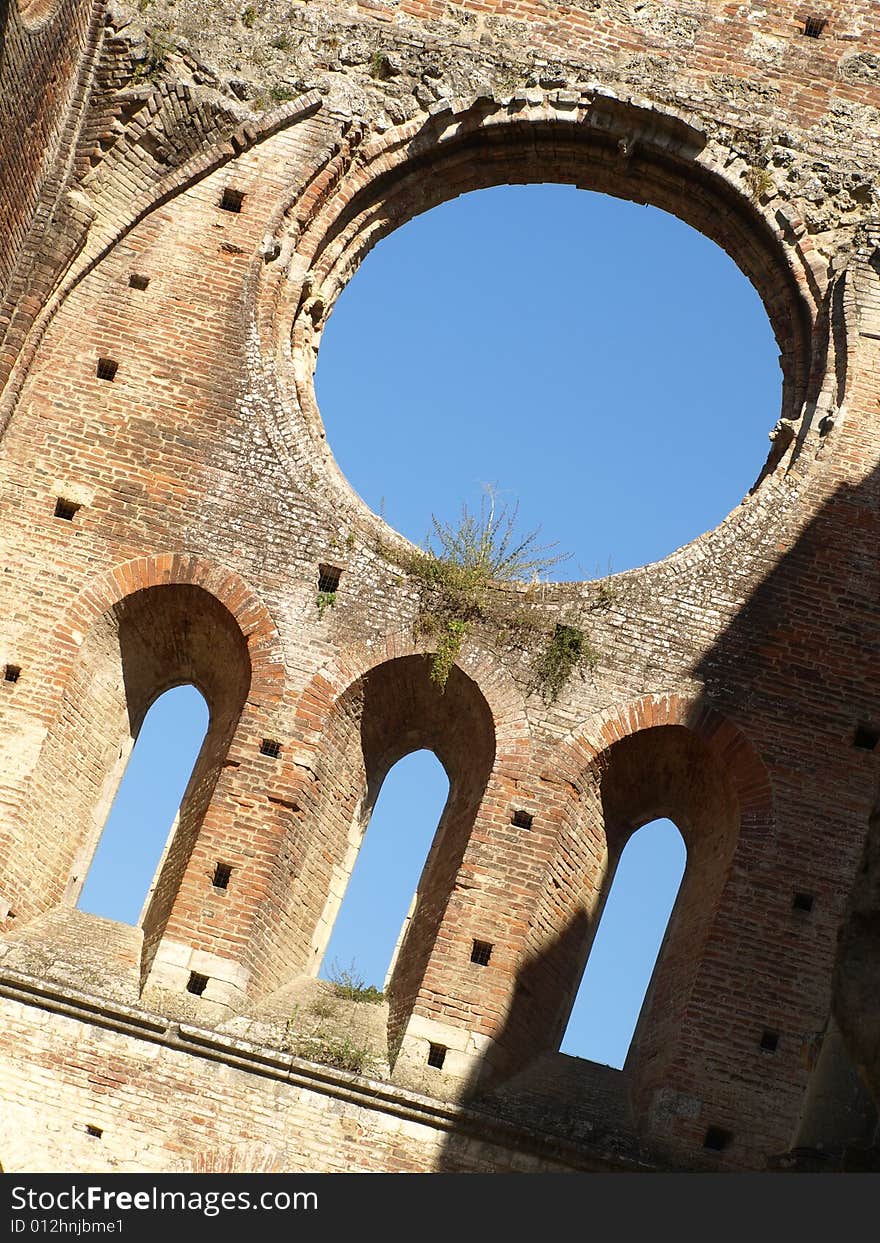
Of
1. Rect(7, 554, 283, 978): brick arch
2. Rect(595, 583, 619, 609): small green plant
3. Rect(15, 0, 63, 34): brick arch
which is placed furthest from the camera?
Rect(595, 583, 619, 609): small green plant

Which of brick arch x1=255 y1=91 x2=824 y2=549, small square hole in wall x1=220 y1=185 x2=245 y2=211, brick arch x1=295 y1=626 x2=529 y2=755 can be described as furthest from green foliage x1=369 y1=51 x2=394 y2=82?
brick arch x1=295 y1=626 x2=529 y2=755

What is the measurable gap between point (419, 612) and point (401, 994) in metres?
3.18

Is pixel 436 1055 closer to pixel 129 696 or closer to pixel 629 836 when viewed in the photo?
pixel 629 836

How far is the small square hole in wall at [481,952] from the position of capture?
15477 mm

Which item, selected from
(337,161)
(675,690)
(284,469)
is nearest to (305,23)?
(337,161)

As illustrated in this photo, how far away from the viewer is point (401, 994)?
15.8 metres

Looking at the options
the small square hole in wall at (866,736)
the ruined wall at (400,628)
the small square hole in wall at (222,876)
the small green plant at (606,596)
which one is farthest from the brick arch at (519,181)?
the small square hole in wall at (222,876)

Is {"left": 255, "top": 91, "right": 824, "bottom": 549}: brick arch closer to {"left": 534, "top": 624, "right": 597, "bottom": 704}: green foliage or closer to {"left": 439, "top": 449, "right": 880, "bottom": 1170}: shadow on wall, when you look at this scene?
{"left": 439, "top": 449, "right": 880, "bottom": 1170}: shadow on wall

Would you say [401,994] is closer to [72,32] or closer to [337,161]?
[337,161]

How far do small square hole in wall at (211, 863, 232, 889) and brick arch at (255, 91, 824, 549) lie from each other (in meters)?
4.33

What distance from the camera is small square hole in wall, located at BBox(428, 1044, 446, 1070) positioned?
15148 millimetres

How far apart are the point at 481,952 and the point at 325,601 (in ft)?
10.6

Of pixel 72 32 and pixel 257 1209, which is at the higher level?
pixel 72 32

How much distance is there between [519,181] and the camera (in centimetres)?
1919
